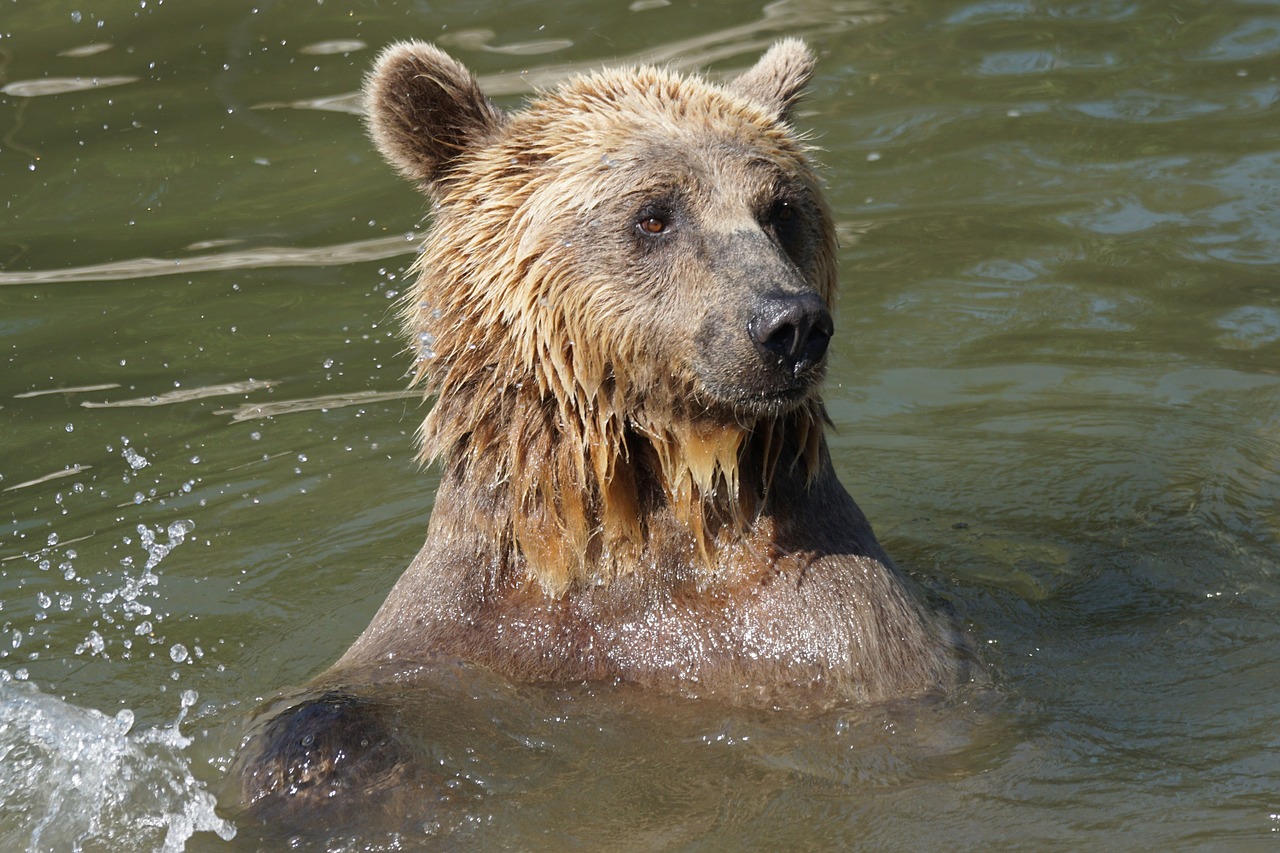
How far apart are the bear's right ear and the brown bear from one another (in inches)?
0.5

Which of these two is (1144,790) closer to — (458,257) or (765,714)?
(765,714)

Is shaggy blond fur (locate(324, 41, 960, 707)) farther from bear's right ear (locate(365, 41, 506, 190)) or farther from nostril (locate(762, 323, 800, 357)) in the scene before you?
nostril (locate(762, 323, 800, 357))

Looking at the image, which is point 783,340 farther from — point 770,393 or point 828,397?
point 828,397

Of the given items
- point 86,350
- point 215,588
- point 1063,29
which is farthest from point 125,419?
point 1063,29

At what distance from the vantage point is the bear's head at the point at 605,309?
Answer: 240 inches

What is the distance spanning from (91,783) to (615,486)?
7.02 feet

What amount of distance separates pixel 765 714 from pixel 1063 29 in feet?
32.5

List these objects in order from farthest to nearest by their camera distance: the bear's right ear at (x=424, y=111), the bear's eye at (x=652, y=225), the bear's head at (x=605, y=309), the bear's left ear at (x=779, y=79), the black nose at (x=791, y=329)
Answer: the bear's left ear at (x=779, y=79) → the bear's right ear at (x=424, y=111) → the bear's eye at (x=652, y=225) → the bear's head at (x=605, y=309) → the black nose at (x=791, y=329)

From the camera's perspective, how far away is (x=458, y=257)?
21.1 ft

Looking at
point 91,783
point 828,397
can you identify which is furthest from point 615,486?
point 828,397

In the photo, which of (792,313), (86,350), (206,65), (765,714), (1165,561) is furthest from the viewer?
Result: (206,65)

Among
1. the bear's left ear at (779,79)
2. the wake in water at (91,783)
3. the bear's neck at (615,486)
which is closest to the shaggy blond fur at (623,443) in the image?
the bear's neck at (615,486)

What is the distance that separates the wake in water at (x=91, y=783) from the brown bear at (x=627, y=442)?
0.38 m

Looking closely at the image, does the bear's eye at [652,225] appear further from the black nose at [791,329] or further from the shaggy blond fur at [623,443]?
the black nose at [791,329]
